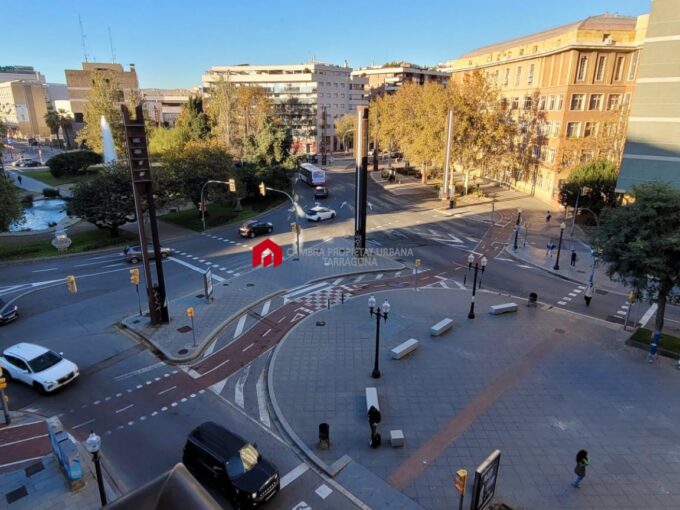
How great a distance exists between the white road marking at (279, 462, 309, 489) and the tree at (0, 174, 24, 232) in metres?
34.7

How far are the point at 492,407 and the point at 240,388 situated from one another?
10.4m

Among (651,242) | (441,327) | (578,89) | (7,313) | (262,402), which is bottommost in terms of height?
(262,402)

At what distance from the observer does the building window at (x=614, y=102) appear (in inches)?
2020

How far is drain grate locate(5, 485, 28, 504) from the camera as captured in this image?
499 inches

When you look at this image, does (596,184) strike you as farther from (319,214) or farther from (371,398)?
(371,398)

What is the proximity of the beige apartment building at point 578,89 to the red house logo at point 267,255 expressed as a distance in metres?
36.6

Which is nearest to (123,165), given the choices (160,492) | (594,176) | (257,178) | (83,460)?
(257,178)

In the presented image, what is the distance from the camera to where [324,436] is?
579 inches

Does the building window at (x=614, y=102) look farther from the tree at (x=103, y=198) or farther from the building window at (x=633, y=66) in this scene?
the tree at (x=103, y=198)

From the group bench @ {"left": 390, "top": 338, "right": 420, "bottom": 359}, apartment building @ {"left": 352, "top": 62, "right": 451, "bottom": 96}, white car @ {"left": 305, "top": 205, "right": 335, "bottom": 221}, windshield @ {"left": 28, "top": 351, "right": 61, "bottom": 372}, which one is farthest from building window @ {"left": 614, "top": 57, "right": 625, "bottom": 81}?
apartment building @ {"left": 352, "top": 62, "right": 451, "bottom": 96}

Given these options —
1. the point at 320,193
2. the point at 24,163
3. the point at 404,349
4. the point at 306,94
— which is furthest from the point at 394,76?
the point at 404,349

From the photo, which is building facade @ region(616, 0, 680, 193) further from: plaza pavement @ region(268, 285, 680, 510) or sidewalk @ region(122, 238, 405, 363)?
sidewalk @ region(122, 238, 405, 363)

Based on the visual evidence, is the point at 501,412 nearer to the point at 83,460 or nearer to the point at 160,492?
the point at 160,492

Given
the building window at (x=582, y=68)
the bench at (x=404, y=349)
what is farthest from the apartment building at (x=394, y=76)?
the bench at (x=404, y=349)
